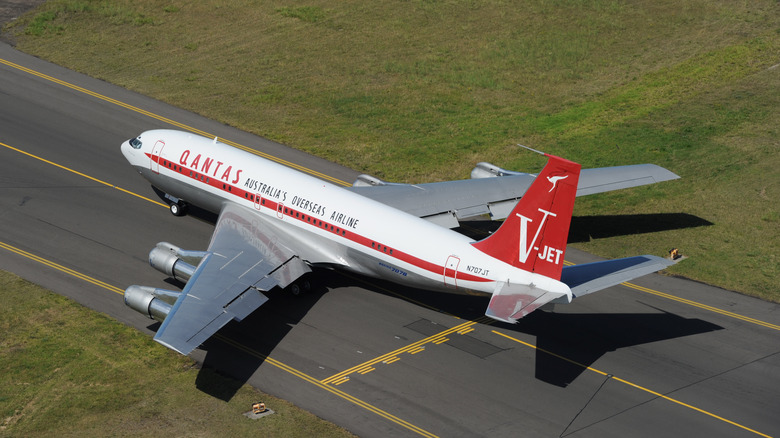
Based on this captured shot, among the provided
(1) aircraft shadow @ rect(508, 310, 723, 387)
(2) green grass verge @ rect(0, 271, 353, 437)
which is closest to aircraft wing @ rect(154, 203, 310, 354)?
(2) green grass verge @ rect(0, 271, 353, 437)

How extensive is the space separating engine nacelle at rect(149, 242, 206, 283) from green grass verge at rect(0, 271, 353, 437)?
3.48 metres

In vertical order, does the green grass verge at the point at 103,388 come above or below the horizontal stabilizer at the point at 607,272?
below

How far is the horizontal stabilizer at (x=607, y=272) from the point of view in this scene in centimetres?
3472

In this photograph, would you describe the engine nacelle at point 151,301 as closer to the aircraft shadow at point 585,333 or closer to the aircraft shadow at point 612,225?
the aircraft shadow at point 585,333

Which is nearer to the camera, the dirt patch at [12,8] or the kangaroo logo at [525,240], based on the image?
the kangaroo logo at [525,240]

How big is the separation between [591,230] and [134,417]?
30994 mm

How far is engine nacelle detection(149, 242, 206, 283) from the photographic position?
41.5 meters

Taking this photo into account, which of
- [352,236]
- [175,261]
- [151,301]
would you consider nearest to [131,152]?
[175,261]

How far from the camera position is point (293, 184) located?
4516 centimetres

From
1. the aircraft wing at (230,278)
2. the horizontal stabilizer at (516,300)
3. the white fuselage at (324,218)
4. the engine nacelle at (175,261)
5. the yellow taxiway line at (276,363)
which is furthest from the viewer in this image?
the engine nacelle at (175,261)

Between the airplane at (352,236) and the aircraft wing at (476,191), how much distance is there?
0.07 meters

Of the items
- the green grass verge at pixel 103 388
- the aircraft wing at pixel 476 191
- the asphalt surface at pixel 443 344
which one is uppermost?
the aircraft wing at pixel 476 191

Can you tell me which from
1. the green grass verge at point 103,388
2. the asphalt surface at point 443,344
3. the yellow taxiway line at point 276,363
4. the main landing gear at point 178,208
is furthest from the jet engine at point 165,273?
the main landing gear at point 178,208

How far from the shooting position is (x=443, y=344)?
133 feet
